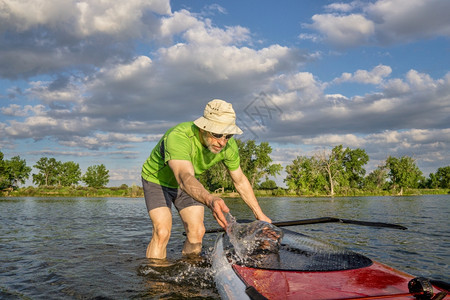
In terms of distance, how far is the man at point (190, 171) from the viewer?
3633 mm

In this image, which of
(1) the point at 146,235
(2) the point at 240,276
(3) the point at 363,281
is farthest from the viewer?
(1) the point at 146,235

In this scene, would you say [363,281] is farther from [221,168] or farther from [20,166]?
[20,166]

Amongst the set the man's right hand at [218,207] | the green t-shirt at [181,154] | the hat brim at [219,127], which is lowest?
the man's right hand at [218,207]

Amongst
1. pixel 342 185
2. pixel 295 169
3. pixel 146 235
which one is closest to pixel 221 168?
pixel 295 169

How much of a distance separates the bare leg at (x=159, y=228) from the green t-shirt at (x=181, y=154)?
41cm

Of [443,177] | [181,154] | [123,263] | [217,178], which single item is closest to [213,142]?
[181,154]

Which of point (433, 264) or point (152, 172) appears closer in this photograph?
point (152, 172)

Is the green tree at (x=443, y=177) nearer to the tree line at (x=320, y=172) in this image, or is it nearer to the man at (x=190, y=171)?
the tree line at (x=320, y=172)

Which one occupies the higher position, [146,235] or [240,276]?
[240,276]

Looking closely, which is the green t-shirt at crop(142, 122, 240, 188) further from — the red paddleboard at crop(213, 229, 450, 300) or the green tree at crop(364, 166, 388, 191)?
the green tree at crop(364, 166, 388, 191)

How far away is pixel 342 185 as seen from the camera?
74.6 meters

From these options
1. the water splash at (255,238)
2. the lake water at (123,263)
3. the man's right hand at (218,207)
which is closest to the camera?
the man's right hand at (218,207)

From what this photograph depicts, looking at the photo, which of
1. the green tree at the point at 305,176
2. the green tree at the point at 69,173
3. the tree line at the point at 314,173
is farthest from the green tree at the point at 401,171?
the green tree at the point at 69,173

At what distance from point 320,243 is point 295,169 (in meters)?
72.2
